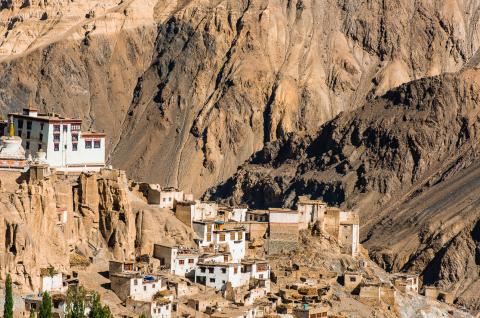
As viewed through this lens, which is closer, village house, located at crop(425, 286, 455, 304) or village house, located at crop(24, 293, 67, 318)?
village house, located at crop(24, 293, 67, 318)

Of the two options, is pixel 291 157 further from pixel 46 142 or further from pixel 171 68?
pixel 46 142

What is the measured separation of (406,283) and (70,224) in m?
29.3

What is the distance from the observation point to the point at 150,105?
192 metres

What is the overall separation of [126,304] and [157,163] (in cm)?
9191

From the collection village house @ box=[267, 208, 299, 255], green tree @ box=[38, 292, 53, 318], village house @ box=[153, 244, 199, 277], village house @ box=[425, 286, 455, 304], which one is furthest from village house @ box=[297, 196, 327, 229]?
green tree @ box=[38, 292, 53, 318]

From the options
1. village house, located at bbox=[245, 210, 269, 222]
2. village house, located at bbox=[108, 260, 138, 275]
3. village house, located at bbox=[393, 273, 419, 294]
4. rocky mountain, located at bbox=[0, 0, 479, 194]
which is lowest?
village house, located at bbox=[393, 273, 419, 294]

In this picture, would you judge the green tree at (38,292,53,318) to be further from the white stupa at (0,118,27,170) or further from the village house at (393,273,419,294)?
the village house at (393,273,419,294)

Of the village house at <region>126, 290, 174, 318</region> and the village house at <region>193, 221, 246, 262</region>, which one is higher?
the village house at <region>193, 221, 246, 262</region>

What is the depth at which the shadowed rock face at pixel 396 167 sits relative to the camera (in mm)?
148000

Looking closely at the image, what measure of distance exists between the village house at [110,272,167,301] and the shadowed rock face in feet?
182

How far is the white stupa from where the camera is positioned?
92250 mm

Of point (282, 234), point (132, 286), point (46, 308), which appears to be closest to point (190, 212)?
point (282, 234)

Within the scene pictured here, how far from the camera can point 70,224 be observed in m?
94.2

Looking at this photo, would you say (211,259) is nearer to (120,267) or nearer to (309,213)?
(120,267)
